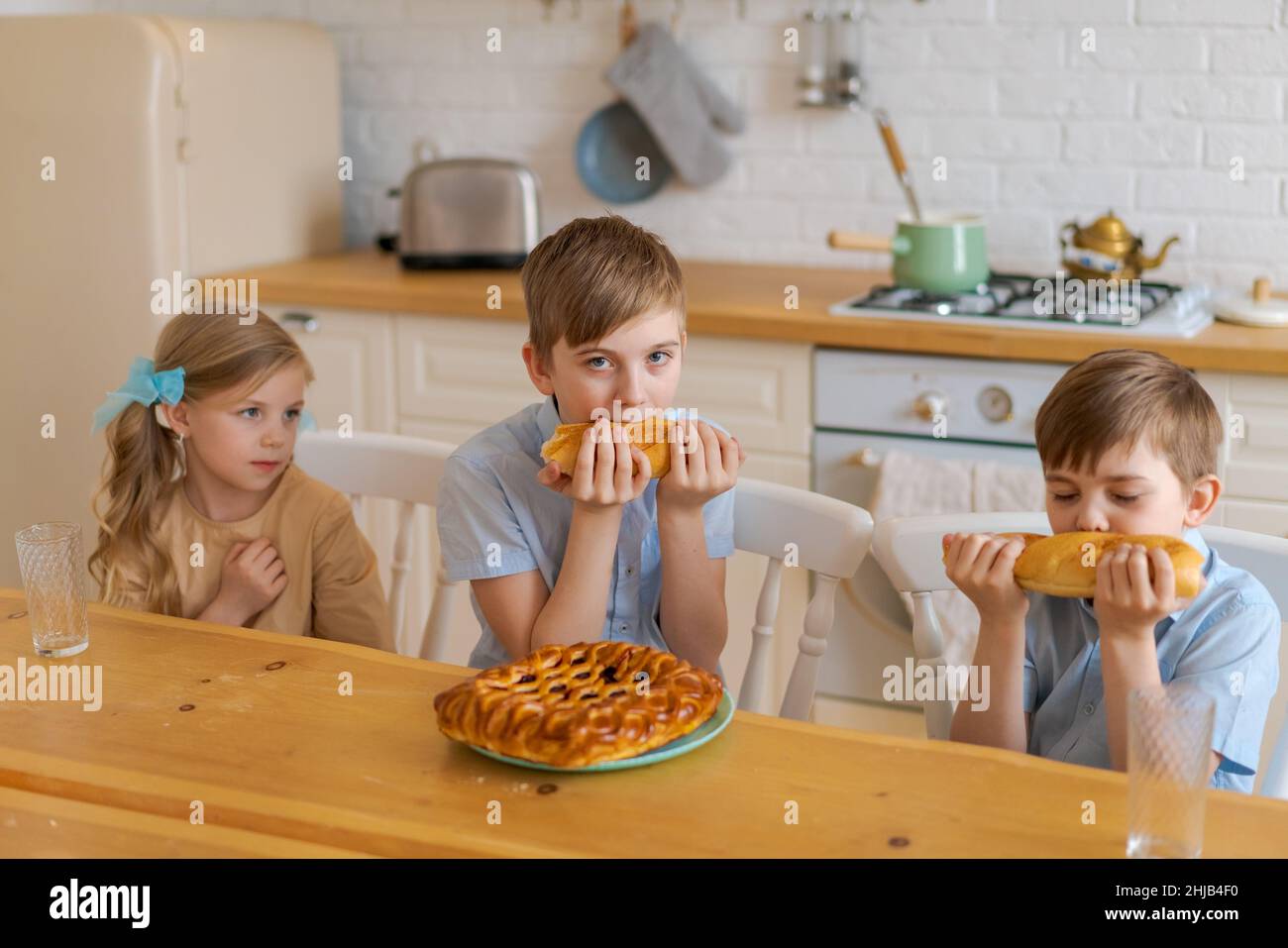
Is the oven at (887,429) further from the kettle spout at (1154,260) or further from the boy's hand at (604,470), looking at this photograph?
the boy's hand at (604,470)

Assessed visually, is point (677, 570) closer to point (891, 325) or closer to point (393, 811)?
point (393, 811)

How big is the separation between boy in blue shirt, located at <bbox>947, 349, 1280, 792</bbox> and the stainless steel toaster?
71.5 inches

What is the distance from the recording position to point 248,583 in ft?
5.99

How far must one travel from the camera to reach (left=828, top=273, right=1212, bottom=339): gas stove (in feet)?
8.06

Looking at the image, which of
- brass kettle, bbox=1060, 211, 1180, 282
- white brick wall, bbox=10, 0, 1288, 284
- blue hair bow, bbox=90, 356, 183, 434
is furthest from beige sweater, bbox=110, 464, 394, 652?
white brick wall, bbox=10, 0, 1288, 284

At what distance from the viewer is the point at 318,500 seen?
191cm

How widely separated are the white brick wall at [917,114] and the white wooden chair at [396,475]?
153 centimetres

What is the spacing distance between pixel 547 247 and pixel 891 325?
103 centimetres

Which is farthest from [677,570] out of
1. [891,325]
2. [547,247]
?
[891,325]

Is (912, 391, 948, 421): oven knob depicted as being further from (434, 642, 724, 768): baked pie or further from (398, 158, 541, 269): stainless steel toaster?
(434, 642, 724, 768): baked pie

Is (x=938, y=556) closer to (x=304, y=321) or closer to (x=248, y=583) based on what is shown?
(x=248, y=583)

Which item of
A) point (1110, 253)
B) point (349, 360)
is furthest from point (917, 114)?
point (349, 360)

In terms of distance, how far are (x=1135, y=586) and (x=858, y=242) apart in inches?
64.5
